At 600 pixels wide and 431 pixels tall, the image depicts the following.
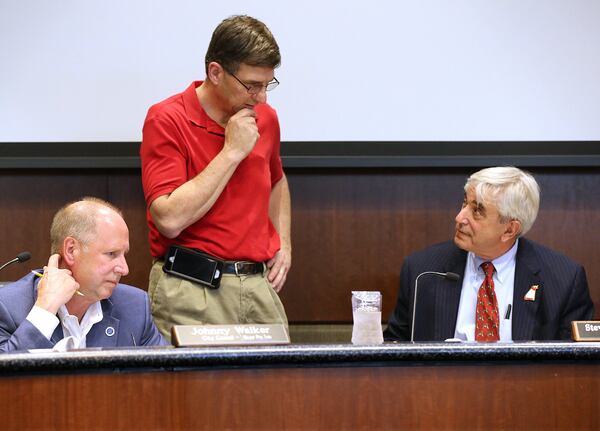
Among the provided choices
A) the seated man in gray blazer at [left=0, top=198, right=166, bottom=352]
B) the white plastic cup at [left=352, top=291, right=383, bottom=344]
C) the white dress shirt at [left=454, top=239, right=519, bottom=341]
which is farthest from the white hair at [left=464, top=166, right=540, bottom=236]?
the seated man in gray blazer at [left=0, top=198, right=166, bottom=352]

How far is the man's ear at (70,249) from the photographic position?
262cm

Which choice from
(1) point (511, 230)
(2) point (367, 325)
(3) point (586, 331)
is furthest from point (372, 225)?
(3) point (586, 331)

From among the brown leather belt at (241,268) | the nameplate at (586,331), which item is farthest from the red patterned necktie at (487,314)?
the nameplate at (586,331)

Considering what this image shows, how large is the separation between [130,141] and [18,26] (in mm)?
609

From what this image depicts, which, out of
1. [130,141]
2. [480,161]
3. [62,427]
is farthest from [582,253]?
[62,427]

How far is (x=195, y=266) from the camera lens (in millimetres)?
2938

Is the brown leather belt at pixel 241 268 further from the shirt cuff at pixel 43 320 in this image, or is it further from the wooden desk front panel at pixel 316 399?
the wooden desk front panel at pixel 316 399

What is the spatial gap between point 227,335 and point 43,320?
0.65 meters

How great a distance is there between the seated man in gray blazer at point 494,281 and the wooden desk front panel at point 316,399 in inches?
44.7

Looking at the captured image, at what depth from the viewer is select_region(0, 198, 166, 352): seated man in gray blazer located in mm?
2498

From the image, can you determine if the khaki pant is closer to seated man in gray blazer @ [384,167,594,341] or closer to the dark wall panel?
seated man in gray blazer @ [384,167,594,341]

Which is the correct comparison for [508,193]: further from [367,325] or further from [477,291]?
[367,325]

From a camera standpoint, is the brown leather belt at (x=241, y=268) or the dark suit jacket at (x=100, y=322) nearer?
the dark suit jacket at (x=100, y=322)

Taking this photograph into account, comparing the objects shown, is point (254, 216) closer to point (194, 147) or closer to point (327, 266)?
point (194, 147)
